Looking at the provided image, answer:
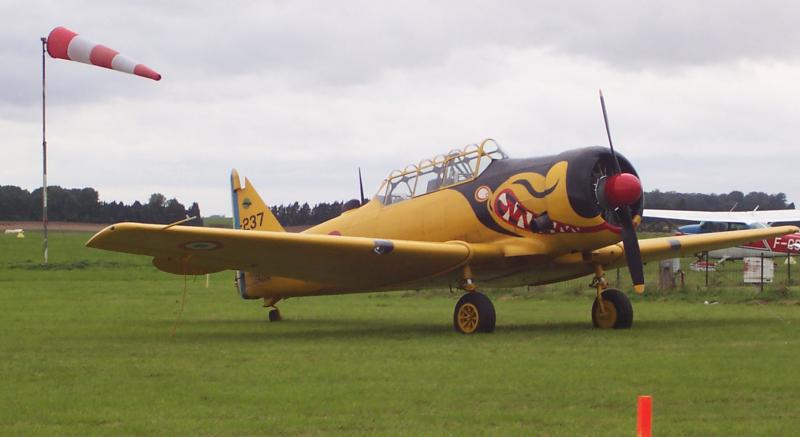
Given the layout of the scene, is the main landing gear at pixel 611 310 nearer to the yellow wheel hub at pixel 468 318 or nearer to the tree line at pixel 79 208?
the yellow wheel hub at pixel 468 318

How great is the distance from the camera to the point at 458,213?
15.4m

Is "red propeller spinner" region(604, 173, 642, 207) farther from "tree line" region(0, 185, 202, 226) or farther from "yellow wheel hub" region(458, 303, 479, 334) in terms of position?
"tree line" region(0, 185, 202, 226)

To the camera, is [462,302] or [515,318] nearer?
[462,302]

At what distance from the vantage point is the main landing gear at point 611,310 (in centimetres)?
1497

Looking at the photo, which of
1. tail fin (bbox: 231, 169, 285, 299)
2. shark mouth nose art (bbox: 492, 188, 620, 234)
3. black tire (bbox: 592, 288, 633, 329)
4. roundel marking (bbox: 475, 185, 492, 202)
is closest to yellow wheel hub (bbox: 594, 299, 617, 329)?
black tire (bbox: 592, 288, 633, 329)

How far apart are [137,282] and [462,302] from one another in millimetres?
21644

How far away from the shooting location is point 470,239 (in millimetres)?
15219

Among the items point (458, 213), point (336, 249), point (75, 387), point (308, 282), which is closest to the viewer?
point (75, 387)

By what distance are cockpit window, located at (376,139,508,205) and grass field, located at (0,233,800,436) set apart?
2.13m

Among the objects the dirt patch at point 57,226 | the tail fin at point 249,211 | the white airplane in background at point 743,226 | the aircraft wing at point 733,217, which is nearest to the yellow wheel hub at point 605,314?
the tail fin at point 249,211

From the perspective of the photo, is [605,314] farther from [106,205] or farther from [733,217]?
[106,205]

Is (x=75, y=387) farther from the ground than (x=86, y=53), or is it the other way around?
(x=86, y=53)

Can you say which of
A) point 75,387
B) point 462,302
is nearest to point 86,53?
point 462,302

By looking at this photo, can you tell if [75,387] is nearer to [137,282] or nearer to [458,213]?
[458,213]
